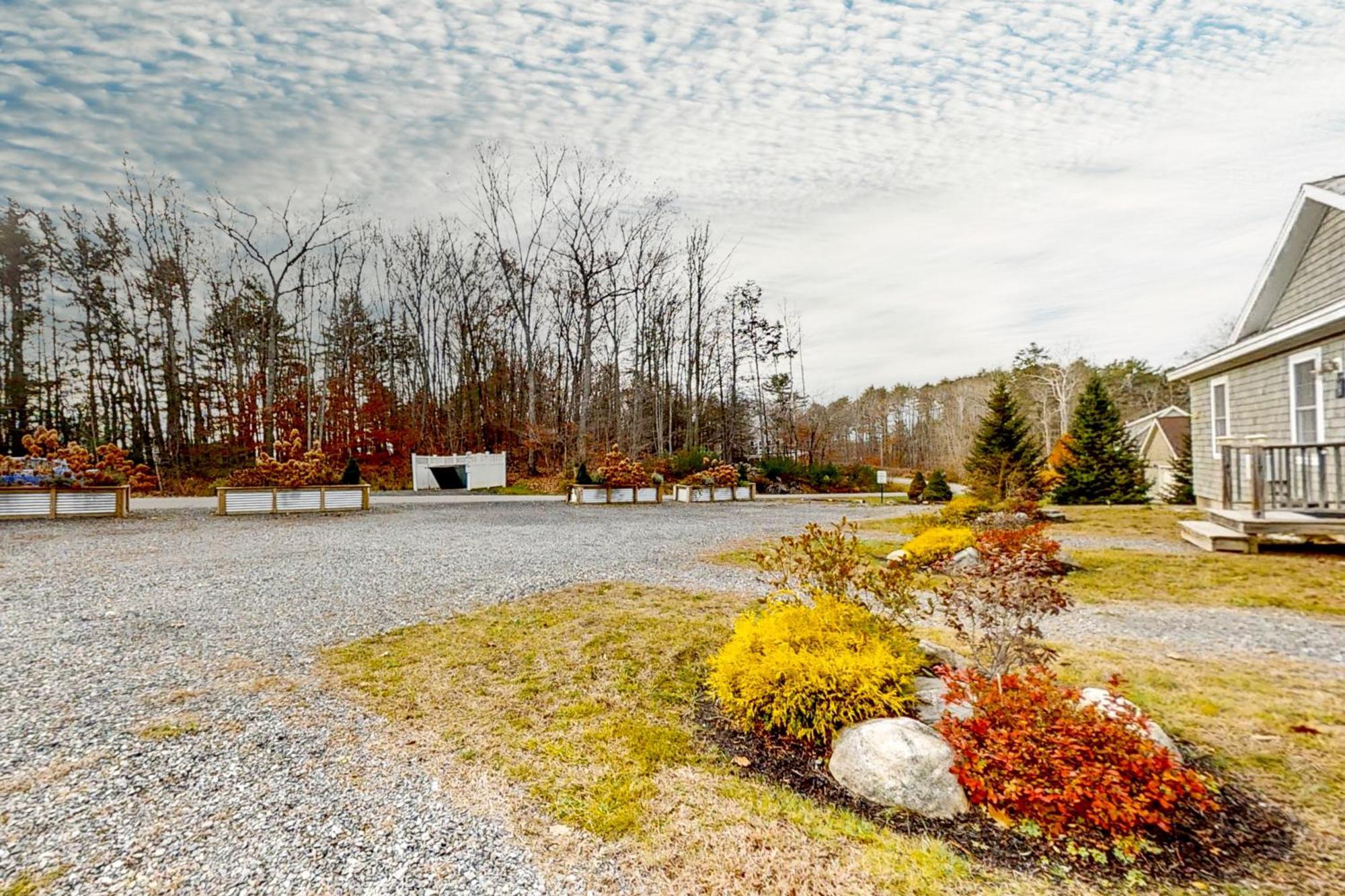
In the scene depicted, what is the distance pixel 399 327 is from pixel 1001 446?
2508 centimetres

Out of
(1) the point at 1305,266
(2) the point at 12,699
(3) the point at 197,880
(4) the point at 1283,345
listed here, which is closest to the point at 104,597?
(2) the point at 12,699

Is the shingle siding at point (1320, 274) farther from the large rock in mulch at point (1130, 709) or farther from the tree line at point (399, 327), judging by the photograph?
the tree line at point (399, 327)

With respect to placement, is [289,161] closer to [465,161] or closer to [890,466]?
[465,161]

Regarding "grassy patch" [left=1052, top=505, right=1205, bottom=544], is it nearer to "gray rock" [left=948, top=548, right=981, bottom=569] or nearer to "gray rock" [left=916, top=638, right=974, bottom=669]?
"gray rock" [left=948, top=548, right=981, bottom=569]

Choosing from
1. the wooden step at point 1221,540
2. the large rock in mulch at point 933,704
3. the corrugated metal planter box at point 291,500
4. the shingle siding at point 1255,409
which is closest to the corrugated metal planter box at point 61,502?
the corrugated metal planter box at point 291,500

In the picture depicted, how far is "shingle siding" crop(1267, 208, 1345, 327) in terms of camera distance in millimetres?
8523

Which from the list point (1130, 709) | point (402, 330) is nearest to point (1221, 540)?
point (1130, 709)

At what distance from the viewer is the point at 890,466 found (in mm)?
36344

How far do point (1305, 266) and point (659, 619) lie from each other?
12.3m

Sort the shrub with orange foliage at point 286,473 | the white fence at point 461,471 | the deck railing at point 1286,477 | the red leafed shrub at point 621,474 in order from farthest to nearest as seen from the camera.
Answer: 1. the white fence at point 461,471
2. the red leafed shrub at point 621,474
3. the shrub with orange foliage at point 286,473
4. the deck railing at point 1286,477

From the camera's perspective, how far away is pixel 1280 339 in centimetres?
831

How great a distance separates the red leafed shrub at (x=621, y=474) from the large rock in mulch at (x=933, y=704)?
13709mm

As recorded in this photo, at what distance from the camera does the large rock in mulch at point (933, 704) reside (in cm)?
261

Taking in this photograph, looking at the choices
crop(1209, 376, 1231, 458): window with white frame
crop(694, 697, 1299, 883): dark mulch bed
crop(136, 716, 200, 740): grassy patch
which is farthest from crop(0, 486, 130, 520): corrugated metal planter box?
crop(1209, 376, 1231, 458): window with white frame
